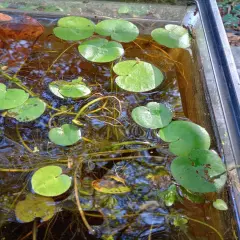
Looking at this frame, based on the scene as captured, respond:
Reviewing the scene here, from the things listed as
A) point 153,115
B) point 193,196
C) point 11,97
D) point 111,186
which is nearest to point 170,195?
point 193,196

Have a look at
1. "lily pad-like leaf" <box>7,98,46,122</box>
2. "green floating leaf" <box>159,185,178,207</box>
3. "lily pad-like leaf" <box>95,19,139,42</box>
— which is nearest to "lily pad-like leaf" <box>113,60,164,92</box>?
"lily pad-like leaf" <box>95,19,139,42</box>

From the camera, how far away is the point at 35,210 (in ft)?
2.98

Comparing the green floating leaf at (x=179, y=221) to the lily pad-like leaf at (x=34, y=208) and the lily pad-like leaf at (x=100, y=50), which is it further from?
the lily pad-like leaf at (x=100, y=50)

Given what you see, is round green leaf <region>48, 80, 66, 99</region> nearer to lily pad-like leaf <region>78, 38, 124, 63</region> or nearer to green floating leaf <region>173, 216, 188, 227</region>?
lily pad-like leaf <region>78, 38, 124, 63</region>

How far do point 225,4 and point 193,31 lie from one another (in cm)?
116

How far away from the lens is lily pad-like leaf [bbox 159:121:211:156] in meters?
1.04

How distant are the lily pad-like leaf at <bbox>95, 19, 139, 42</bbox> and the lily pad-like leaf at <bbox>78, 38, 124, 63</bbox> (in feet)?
0.18

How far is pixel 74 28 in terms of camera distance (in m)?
1.45

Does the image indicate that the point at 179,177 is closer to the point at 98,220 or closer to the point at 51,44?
the point at 98,220

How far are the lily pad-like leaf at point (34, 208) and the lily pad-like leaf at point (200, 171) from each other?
36 centimetres

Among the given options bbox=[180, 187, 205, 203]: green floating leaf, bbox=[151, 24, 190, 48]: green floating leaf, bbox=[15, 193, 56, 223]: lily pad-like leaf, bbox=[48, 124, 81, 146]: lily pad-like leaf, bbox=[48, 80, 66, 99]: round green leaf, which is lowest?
bbox=[15, 193, 56, 223]: lily pad-like leaf

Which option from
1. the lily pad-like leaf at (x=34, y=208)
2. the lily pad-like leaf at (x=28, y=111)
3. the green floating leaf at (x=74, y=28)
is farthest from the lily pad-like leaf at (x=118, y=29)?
the lily pad-like leaf at (x=34, y=208)

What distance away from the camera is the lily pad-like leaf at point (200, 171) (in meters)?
0.93

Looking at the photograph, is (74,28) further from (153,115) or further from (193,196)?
(193,196)
